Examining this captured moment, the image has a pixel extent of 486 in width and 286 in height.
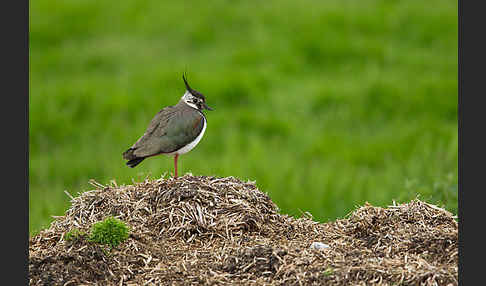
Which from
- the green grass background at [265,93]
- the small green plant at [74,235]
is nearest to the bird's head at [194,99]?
the small green plant at [74,235]

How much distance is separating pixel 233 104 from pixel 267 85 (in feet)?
2.67

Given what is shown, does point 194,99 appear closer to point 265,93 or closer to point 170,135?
point 170,135

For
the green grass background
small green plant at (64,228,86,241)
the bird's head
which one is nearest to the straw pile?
small green plant at (64,228,86,241)

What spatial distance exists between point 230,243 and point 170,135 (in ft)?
4.34

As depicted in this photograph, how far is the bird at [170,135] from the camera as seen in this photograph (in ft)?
20.8

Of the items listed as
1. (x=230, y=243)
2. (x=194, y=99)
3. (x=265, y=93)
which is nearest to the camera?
(x=230, y=243)

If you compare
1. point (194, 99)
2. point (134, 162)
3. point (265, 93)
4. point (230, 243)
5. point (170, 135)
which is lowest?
point (230, 243)

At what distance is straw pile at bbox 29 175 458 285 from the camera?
4.97 metres

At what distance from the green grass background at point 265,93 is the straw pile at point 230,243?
2784mm

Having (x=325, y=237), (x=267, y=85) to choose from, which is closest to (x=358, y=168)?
(x=267, y=85)

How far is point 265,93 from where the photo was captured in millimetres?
12945

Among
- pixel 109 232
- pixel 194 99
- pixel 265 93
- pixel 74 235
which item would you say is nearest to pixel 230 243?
pixel 109 232

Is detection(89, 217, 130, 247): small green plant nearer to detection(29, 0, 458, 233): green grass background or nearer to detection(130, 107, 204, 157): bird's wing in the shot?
detection(130, 107, 204, 157): bird's wing

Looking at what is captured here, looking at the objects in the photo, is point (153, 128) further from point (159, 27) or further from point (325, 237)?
point (159, 27)
